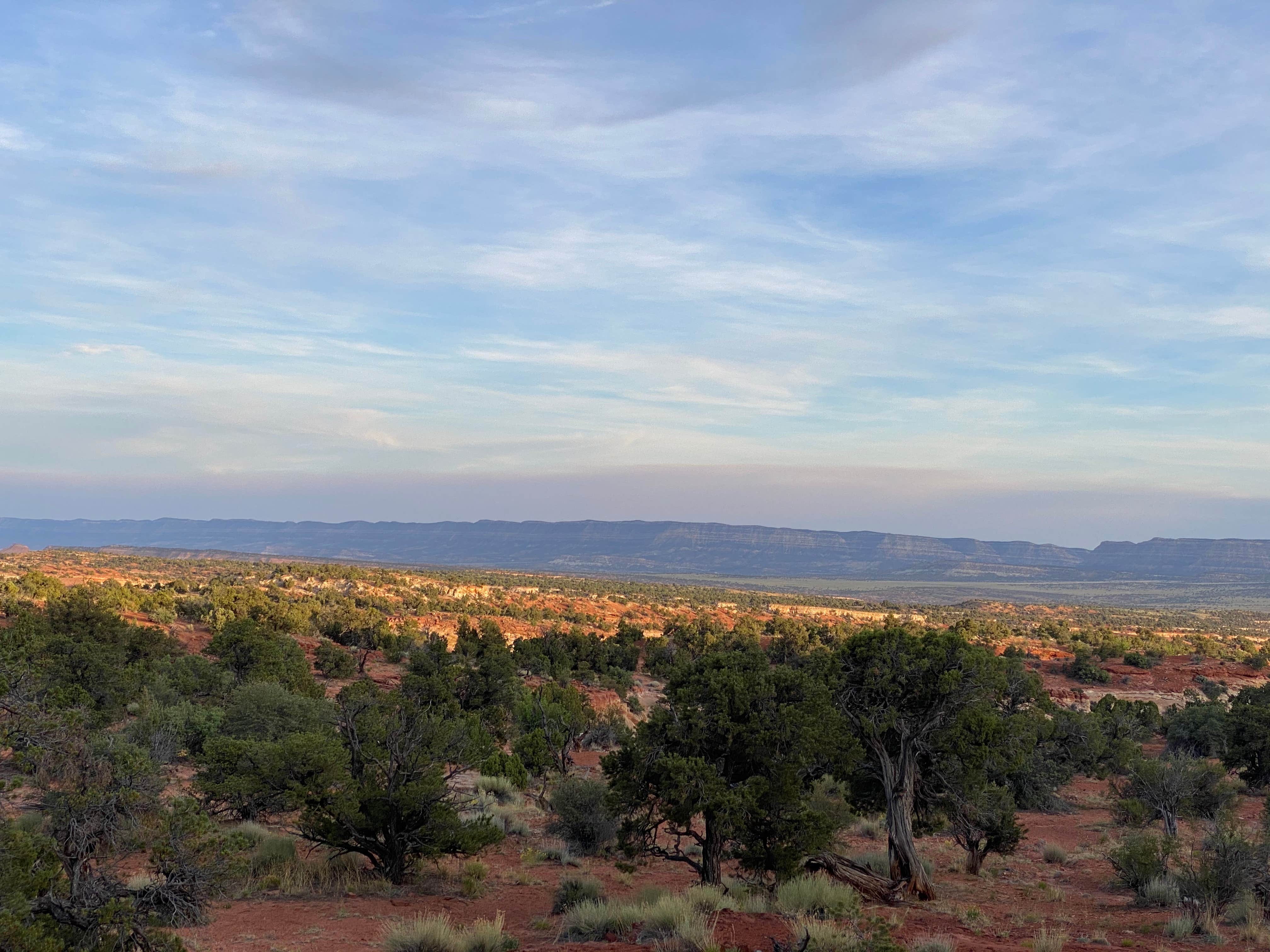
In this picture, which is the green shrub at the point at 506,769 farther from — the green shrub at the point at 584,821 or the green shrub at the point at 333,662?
the green shrub at the point at 333,662

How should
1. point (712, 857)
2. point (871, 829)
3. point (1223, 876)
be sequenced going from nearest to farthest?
point (1223, 876)
point (712, 857)
point (871, 829)

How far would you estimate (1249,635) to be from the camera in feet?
318

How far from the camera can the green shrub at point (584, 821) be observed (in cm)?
2055

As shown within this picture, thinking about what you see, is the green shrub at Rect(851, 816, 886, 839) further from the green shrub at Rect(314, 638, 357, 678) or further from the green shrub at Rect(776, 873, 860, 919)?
the green shrub at Rect(314, 638, 357, 678)

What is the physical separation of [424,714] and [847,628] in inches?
2608

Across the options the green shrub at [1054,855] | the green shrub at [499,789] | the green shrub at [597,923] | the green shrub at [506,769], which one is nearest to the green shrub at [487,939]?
the green shrub at [597,923]

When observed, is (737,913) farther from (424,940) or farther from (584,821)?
(584,821)

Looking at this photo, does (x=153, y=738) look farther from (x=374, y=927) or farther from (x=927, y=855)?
(x=927, y=855)

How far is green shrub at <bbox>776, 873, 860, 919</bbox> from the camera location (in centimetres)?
1191

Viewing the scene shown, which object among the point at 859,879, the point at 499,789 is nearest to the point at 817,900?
the point at 859,879

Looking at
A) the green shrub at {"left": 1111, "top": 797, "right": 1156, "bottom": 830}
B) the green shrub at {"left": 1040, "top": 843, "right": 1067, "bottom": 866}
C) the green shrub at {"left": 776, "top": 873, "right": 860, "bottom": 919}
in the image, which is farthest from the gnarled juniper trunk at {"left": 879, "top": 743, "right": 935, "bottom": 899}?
the green shrub at {"left": 1111, "top": 797, "right": 1156, "bottom": 830}

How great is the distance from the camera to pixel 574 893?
14242 mm

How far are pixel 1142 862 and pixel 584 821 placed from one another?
40.8 feet

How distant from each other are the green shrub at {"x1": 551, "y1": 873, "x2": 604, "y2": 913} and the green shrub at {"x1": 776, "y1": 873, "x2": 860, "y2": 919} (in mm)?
3280
